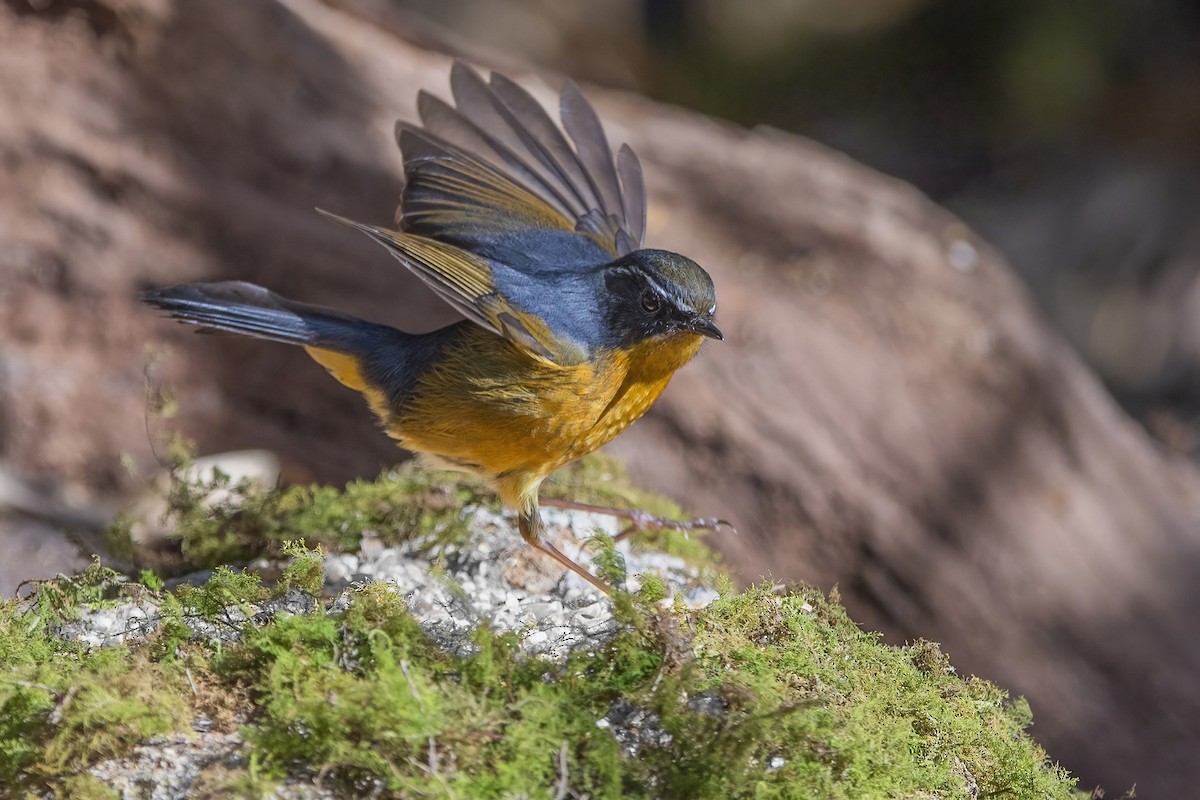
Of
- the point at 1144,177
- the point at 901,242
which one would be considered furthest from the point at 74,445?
the point at 1144,177

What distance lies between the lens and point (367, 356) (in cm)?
397

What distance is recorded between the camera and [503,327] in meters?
3.40

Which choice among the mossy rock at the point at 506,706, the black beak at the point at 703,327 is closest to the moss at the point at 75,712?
the mossy rock at the point at 506,706

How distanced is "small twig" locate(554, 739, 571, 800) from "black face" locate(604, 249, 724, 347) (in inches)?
59.0

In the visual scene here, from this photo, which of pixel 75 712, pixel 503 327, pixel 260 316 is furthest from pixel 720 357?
pixel 75 712

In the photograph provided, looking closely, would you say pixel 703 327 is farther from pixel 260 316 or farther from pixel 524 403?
pixel 260 316

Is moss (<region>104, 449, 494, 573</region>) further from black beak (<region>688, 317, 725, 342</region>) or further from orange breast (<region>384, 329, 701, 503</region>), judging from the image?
black beak (<region>688, 317, 725, 342</region>)

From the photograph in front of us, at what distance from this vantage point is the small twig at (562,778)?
2.22 m

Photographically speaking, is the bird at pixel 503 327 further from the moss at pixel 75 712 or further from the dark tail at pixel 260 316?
the moss at pixel 75 712

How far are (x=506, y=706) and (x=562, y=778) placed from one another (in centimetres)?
29

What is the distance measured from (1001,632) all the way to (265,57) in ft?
16.0

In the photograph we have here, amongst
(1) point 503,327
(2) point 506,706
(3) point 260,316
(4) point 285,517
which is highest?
(1) point 503,327

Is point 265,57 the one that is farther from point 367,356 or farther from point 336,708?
point 336,708

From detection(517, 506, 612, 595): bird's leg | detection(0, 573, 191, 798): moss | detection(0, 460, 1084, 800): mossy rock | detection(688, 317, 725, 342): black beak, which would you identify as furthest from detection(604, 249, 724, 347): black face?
detection(0, 573, 191, 798): moss
